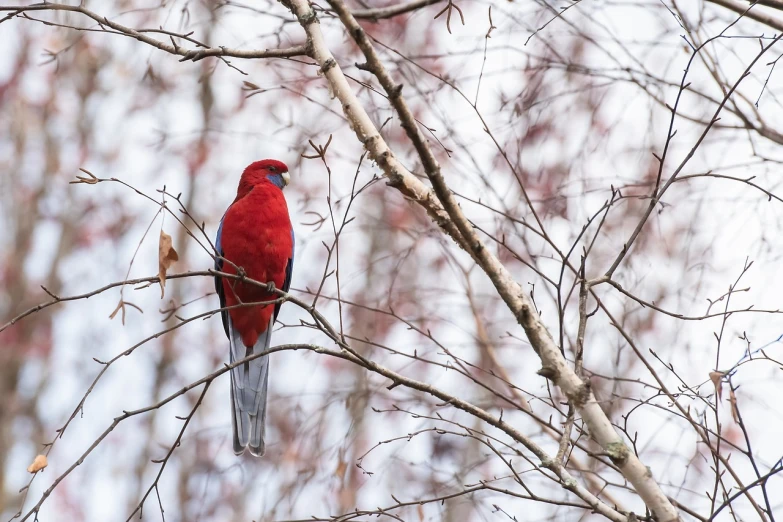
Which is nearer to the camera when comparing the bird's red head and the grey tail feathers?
the grey tail feathers

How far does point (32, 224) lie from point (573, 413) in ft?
25.8

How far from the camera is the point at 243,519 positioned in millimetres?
7512

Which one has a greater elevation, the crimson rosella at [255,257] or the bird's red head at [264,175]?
the bird's red head at [264,175]

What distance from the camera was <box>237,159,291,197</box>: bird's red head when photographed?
4359 mm

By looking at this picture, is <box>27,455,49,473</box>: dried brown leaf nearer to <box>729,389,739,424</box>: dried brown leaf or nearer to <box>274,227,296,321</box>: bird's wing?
<box>729,389,739,424</box>: dried brown leaf

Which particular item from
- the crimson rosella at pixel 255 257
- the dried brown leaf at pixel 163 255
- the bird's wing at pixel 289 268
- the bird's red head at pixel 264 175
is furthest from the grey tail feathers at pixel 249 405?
the dried brown leaf at pixel 163 255

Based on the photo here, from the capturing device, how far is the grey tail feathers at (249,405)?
11.0ft

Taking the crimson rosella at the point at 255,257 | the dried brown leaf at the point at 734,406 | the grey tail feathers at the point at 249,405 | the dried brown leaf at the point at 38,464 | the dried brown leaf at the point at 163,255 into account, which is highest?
the crimson rosella at the point at 255,257

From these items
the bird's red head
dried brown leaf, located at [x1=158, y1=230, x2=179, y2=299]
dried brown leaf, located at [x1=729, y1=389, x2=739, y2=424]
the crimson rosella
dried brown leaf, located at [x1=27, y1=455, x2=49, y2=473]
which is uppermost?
the bird's red head

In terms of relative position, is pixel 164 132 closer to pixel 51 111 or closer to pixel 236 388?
pixel 236 388

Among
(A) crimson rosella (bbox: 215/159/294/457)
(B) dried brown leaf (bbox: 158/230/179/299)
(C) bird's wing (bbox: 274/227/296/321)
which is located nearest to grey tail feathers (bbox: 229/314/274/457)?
(A) crimson rosella (bbox: 215/159/294/457)

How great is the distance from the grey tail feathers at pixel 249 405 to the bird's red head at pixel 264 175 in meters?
1.10

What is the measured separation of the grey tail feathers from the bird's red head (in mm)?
1105

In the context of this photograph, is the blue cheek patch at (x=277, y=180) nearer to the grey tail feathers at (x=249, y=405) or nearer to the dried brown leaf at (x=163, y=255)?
the grey tail feathers at (x=249, y=405)
